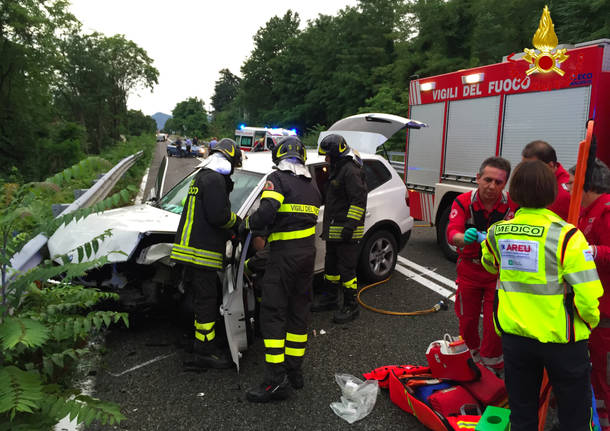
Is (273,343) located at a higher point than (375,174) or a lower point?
lower

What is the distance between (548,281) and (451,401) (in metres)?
1.18

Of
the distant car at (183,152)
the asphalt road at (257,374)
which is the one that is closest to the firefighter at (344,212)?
the asphalt road at (257,374)

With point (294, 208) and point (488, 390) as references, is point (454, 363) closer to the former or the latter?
point (488, 390)

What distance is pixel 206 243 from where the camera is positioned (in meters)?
3.71

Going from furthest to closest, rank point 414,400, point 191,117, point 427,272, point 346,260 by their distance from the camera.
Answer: point 191,117
point 427,272
point 346,260
point 414,400

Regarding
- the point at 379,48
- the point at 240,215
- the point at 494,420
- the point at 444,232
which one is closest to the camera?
the point at 494,420

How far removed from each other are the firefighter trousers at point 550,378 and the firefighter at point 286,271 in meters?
1.62

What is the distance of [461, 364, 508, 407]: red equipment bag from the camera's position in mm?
2947

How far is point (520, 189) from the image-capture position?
2.26 meters

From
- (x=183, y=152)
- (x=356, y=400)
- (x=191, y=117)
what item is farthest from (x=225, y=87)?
(x=356, y=400)

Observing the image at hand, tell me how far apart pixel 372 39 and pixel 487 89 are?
31524 mm

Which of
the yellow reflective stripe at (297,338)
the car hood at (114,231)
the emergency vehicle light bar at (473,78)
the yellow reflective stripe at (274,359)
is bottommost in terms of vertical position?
the yellow reflective stripe at (274,359)

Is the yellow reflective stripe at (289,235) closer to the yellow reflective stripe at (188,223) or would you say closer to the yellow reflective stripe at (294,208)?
the yellow reflective stripe at (294,208)

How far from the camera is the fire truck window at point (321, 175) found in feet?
17.4
